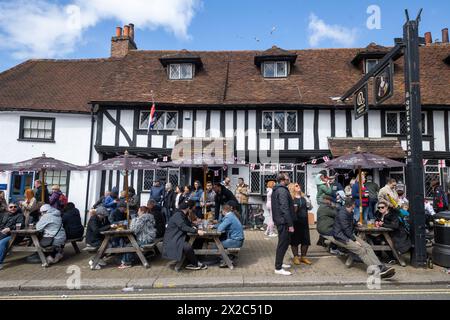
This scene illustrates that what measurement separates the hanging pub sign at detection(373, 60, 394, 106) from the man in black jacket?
187 inches

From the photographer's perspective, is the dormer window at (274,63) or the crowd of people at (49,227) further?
the dormer window at (274,63)

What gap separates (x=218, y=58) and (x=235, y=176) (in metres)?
7.31

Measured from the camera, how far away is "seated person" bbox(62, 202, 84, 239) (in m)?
7.29

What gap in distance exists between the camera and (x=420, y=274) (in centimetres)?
575

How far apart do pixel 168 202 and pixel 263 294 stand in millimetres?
6735

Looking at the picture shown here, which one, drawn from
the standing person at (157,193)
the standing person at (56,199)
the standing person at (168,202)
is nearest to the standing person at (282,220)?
the standing person at (168,202)

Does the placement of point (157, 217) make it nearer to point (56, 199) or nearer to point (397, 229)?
point (56, 199)

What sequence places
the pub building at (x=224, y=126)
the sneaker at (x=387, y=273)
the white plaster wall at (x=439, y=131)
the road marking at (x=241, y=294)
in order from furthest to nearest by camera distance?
the pub building at (x=224, y=126) < the white plaster wall at (x=439, y=131) < the sneaker at (x=387, y=273) < the road marking at (x=241, y=294)

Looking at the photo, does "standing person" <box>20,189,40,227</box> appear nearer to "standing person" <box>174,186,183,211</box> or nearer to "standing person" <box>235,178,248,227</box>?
"standing person" <box>174,186,183,211</box>

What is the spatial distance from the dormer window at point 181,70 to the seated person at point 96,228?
9653 mm

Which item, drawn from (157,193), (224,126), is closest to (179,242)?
(157,193)

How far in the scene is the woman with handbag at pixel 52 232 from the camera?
22.0 ft

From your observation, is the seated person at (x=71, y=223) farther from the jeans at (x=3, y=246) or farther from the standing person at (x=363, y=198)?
the standing person at (x=363, y=198)
